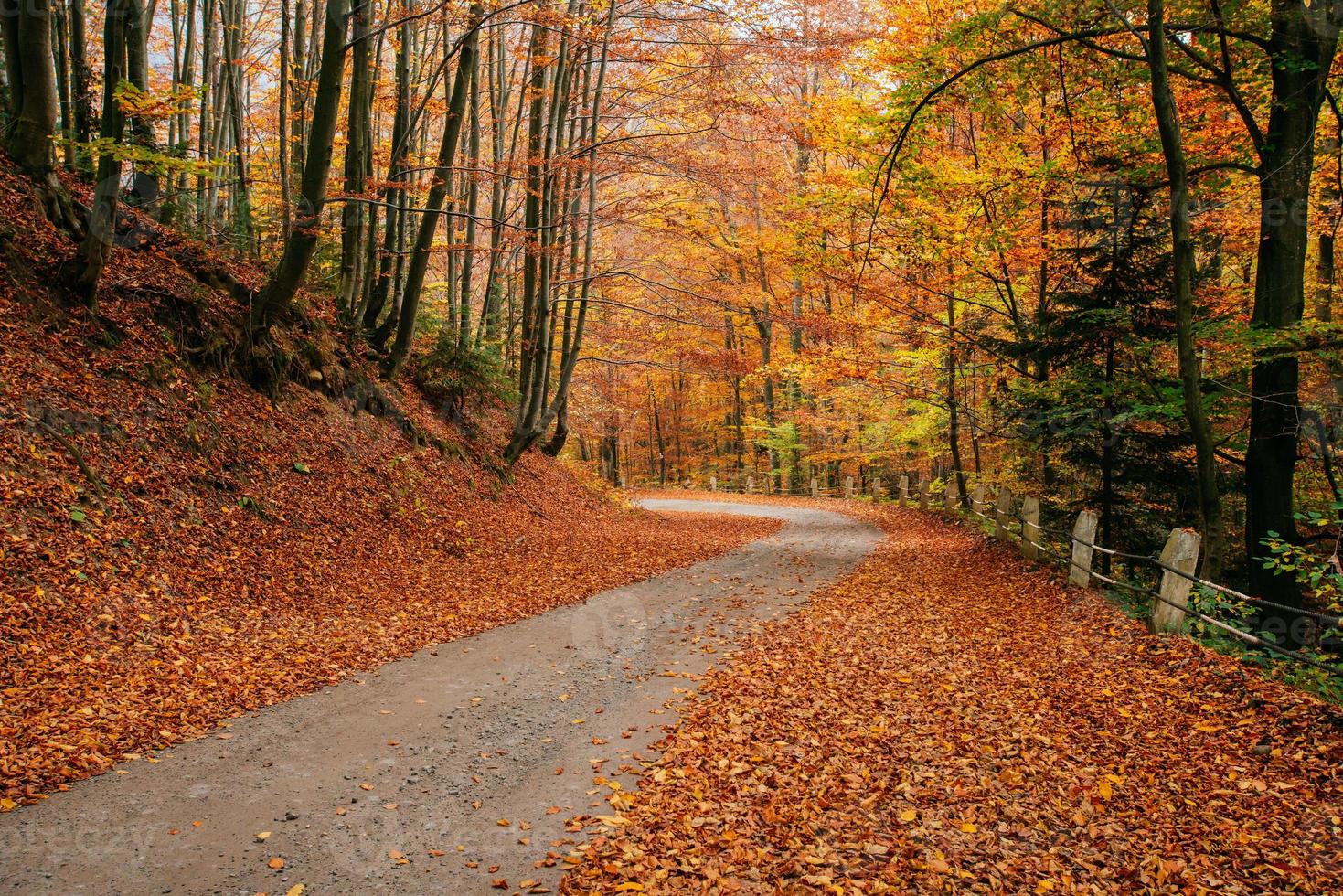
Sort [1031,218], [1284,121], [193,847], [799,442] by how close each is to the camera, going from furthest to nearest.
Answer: [799,442], [1031,218], [1284,121], [193,847]

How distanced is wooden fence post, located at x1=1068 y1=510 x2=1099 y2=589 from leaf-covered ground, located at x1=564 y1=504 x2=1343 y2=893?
1475mm

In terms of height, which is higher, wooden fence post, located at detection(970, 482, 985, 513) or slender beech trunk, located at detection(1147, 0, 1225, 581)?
slender beech trunk, located at detection(1147, 0, 1225, 581)

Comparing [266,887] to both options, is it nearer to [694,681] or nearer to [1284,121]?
[694,681]

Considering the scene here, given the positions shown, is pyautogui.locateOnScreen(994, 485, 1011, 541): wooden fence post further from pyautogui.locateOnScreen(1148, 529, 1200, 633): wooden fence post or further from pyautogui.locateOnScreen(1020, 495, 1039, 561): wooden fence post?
pyautogui.locateOnScreen(1148, 529, 1200, 633): wooden fence post

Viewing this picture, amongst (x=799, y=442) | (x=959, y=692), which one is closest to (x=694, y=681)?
(x=959, y=692)

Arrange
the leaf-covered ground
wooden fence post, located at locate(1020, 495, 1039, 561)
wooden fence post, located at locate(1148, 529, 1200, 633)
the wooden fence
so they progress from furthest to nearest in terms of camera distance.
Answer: wooden fence post, located at locate(1020, 495, 1039, 561)
wooden fence post, located at locate(1148, 529, 1200, 633)
the wooden fence
the leaf-covered ground

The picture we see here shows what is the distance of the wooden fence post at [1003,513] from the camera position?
1271 cm

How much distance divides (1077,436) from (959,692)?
17.9 feet

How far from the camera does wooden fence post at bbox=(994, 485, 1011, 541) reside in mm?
12711

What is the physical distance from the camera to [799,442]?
29250 millimetres

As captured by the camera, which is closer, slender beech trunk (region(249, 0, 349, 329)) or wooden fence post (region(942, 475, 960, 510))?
slender beech trunk (region(249, 0, 349, 329))

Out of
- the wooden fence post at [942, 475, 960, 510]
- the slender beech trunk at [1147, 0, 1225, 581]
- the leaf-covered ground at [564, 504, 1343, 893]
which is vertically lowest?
the leaf-covered ground at [564, 504, 1343, 893]

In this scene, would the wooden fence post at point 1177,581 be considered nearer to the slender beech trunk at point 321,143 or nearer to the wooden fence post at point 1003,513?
the wooden fence post at point 1003,513

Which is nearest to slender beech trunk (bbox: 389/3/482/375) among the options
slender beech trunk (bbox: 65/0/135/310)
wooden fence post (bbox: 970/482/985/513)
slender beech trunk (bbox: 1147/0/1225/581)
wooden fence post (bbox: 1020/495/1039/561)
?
slender beech trunk (bbox: 65/0/135/310)
